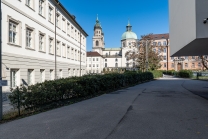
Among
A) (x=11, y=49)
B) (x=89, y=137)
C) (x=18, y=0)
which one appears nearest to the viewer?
(x=89, y=137)

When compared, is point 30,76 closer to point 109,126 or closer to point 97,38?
point 109,126

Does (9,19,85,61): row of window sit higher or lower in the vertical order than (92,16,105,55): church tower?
lower

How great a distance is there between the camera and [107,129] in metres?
4.82

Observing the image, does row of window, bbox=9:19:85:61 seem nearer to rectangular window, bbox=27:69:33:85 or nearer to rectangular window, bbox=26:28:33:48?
rectangular window, bbox=26:28:33:48

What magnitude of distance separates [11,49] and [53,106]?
309 inches

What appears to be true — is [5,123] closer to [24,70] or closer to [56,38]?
[24,70]

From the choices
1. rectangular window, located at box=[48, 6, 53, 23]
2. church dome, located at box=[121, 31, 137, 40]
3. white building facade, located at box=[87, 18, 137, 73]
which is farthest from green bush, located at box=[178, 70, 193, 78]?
church dome, located at box=[121, 31, 137, 40]

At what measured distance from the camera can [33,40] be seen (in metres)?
16.8

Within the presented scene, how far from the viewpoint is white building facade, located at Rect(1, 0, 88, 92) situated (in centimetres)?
1292

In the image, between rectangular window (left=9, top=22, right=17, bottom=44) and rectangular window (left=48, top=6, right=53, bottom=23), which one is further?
rectangular window (left=48, top=6, right=53, bottom=23)

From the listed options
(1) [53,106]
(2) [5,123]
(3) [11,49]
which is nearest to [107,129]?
(2) [5,123]

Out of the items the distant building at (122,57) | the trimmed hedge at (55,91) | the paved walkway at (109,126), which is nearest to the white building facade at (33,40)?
the trimmed hedge at (55,91)

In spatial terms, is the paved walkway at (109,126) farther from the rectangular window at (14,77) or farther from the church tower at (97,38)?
the church tower at (97,38)

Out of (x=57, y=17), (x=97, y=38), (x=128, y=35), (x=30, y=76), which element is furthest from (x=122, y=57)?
Result: (x=30, y=76)
